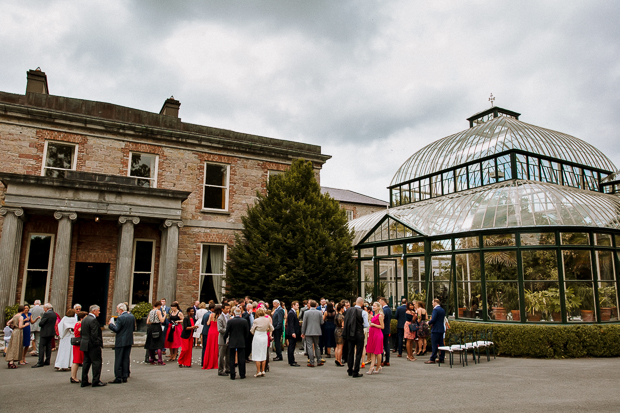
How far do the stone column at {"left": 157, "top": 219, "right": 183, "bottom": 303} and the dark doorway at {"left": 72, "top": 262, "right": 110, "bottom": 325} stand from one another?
2203 millimetres

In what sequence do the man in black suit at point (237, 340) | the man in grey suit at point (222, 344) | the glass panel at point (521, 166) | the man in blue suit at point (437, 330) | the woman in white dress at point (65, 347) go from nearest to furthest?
the man in black suit at point (237, 340)
the man in grey suit at point (222, 344)
the woman in white dress at point (65, 347)
the man in blue suit at point (437, 330)
the glass panel at point (521, 166)

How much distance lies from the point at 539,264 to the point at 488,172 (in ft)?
23.0

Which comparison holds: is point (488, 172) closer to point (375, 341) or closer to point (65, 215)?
point (375, 341)

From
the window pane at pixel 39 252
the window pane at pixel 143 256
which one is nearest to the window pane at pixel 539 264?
the window pane at pixel 143 256

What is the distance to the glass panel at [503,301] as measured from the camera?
12.9 metres

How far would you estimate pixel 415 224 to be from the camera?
1653 centimetres

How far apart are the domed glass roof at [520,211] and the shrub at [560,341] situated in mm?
3150

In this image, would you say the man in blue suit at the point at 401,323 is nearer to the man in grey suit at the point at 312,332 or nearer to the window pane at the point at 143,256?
the man in grey suit at the point at 312,332

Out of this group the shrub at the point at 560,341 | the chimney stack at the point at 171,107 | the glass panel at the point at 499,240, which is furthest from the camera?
the chimney stack at the point at 171,107

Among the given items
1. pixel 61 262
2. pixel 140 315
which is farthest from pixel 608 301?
pixel 61 262

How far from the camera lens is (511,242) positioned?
13.4m

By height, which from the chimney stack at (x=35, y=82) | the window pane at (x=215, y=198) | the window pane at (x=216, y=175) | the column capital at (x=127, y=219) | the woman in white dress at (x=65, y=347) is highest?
the chimney stack at (x=35, y=82)

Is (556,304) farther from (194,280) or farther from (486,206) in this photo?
(194,280)

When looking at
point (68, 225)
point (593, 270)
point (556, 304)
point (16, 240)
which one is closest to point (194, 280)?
point (68, 225)
